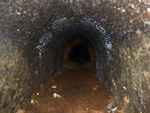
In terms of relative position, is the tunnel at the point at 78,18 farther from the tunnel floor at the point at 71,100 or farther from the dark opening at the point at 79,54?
the dark opening at the point at 79,54

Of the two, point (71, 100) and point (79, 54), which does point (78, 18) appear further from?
point (79, 54)

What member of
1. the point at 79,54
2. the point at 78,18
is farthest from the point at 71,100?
the point at 79,54

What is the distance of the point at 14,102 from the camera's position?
2.67 meters

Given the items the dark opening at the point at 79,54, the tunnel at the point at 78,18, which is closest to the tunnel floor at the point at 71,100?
the tunnel at the point at 78,18

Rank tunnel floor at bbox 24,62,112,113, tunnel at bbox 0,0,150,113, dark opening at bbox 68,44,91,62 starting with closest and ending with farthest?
tunnel at bbox 0,0,150,113
tunnel floor at bbox 24,62,112,113
dark opening at bbox 68,44,91,62

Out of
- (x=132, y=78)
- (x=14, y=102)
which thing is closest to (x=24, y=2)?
(x=14, y=102)

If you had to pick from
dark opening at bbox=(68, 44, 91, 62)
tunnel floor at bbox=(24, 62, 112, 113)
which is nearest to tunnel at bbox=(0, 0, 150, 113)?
tunnel floor at bbox=(24, 62, 112, 113)

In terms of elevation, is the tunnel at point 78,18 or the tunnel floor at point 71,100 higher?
the tunnel at point 78,18

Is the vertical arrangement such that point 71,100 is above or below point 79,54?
below

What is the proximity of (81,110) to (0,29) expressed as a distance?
2.47 metres

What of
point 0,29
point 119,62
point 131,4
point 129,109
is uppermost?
point 131,4

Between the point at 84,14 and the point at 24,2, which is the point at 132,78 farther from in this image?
the point at 24,2

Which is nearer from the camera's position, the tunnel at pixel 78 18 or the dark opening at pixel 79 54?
the tunnel at pixel 78 18

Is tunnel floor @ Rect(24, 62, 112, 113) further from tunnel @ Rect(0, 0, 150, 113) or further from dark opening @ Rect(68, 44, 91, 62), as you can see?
dark opening @ Rect(68, 44, 91, 62)
